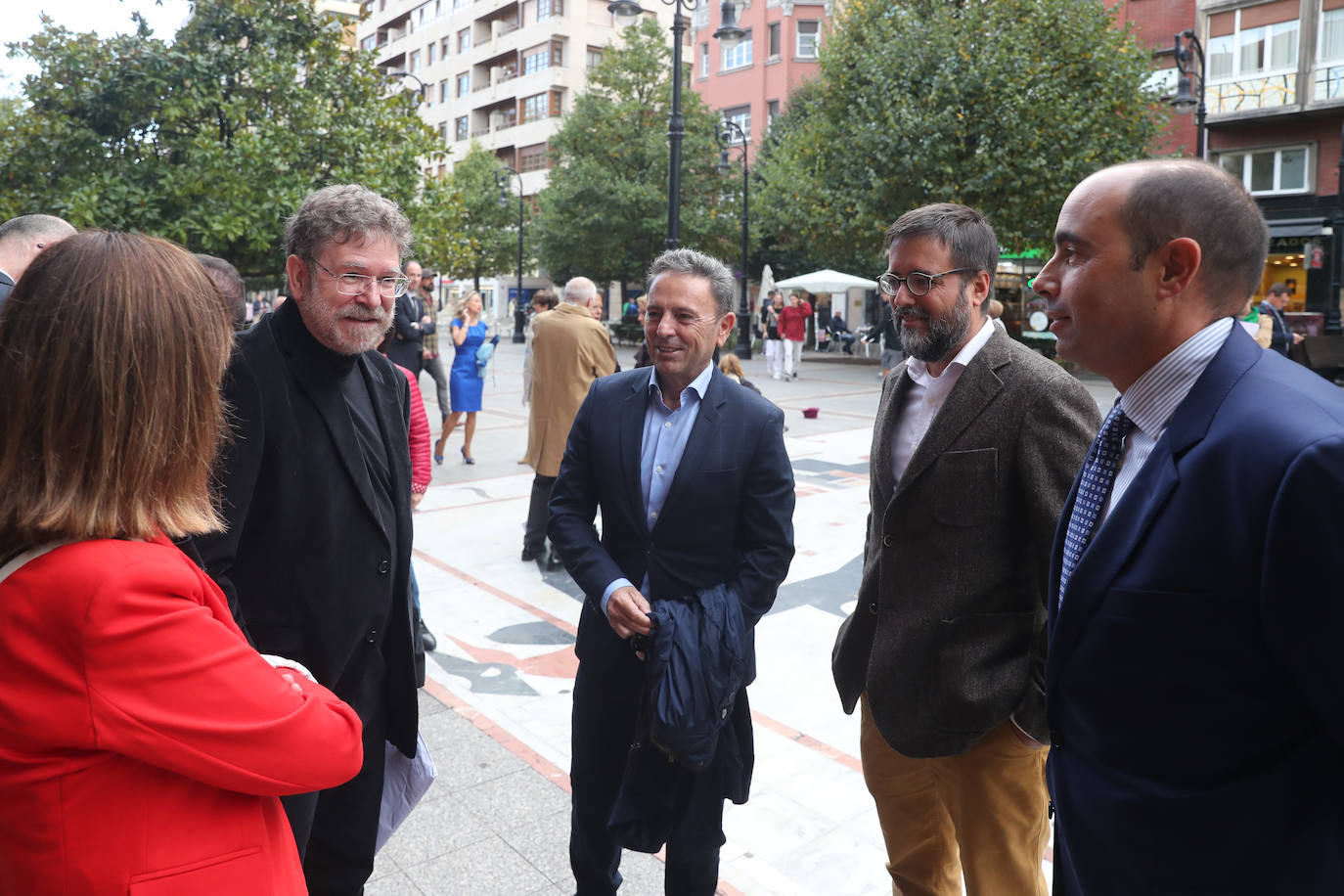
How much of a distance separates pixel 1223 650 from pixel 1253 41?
31416 mm

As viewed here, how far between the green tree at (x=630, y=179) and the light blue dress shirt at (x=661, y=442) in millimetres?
29423

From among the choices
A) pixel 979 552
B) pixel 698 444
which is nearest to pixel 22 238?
pixel 698 444

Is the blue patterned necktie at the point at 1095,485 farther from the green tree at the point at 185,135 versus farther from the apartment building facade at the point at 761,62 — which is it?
the apartment building facade at the point at 761,62

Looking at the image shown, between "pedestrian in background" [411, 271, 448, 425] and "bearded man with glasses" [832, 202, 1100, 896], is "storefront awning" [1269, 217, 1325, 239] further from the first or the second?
"bearded man with glasses" [832, 202, 1100, 896]

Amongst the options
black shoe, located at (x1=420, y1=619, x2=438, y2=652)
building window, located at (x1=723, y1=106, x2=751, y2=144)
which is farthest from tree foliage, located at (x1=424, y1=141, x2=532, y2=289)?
black shoe, located at (x1=420, y1=619, x2=438, y2=652)

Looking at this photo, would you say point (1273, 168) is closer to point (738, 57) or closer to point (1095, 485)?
point (738, 57)

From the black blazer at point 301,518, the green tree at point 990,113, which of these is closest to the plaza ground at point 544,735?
the black blazer at point 301,518

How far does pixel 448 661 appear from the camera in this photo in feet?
16.7

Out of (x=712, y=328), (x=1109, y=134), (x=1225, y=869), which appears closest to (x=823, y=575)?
(x=712, y=328)

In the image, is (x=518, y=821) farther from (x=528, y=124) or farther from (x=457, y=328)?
(x=528, y=124)

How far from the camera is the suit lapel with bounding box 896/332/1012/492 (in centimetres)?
234

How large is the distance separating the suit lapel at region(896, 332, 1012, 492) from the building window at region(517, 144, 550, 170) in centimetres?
5491

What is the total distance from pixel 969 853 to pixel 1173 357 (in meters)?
1.42

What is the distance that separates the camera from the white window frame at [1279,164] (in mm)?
25922
